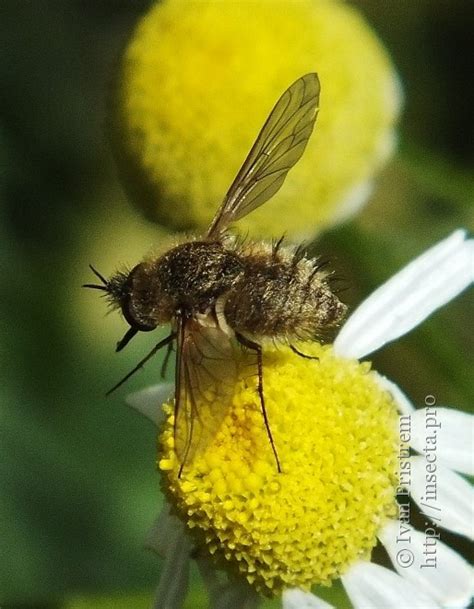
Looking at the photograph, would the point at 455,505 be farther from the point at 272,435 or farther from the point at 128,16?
the point at 128,16

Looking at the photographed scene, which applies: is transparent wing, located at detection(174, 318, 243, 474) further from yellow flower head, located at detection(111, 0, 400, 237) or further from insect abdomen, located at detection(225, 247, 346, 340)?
yellow flower head, located at detection(111, 0, 400, 237)

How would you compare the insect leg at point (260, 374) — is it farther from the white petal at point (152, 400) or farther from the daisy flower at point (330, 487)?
the white petal at point (152, 400)

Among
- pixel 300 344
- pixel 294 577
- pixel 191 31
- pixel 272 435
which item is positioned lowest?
pixel 294 577

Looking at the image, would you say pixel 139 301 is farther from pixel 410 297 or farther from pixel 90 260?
pixel 90 260

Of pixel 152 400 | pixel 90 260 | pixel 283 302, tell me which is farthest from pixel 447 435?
pixel 90 260

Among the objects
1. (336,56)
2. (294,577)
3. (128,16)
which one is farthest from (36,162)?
(294,577)

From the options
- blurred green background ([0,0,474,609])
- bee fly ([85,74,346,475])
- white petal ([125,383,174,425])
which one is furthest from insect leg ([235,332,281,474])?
blurred green background ([0,0,474,609])

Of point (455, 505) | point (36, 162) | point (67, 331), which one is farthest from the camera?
point (36, 162)

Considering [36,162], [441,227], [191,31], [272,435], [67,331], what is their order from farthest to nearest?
[36,162]
[67,331]
[441,227]
[191,31]
[272,435]
